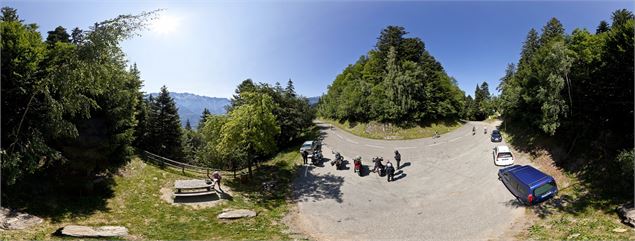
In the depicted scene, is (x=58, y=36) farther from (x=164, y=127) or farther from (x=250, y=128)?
(x=250, y=128)

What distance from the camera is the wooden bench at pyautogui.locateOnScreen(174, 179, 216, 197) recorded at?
821 inches

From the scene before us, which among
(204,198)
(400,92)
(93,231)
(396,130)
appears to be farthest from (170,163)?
(400,92)

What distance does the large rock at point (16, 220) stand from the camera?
1324cm

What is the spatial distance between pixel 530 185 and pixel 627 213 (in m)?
4.53

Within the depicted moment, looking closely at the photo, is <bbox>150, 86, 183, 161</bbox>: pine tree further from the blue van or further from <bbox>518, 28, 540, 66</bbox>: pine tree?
<bbox>518, 28, 540, 66</bbox>: pine tree

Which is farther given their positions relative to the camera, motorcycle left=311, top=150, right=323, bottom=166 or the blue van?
motorcycle left=311, top=150, right=323, bottom=166

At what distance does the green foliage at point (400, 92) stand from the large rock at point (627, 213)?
37.8 metres

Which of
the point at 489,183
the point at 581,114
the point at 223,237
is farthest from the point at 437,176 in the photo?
the point at 223,237

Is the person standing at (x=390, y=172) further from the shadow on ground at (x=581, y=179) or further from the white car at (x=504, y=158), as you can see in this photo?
the shadow on ground at (x=581, y=179)

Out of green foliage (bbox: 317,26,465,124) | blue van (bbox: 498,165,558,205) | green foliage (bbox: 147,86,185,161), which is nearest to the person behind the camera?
blue van (bbox: 498,165,558,205)

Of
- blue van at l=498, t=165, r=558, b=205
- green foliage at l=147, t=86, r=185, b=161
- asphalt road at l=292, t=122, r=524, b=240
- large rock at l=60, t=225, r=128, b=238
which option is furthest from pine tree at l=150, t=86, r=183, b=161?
blue van at l=498, t=165, r=558, b=205

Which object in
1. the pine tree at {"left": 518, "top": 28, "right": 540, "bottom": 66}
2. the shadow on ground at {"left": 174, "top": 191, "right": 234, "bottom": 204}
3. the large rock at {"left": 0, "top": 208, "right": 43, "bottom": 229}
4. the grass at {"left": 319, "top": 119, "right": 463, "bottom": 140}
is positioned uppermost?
the pine tree at {"left": 518, "top": 28, "right": 540, "bottom": 66}

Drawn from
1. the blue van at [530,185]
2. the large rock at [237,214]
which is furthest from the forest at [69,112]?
the blue van at [530,185]

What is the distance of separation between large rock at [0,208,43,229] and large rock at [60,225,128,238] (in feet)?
5.40
